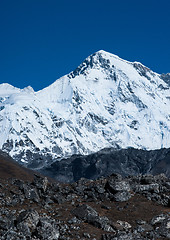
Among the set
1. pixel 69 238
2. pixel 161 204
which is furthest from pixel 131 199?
pixel 69 238

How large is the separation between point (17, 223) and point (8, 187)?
11.5 meters

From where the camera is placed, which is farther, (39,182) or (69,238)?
(39,182)

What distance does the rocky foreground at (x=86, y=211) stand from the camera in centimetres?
2697

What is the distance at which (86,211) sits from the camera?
30.8 metres

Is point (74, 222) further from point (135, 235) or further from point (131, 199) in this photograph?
point (131, 199)

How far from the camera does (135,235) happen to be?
27.5 meters

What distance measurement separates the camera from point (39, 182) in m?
39.3

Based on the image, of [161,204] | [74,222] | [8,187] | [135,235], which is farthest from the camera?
[8,187]

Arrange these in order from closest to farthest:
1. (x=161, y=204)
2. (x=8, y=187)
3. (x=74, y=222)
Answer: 1. (x=74, y=222)
2. (x=161, y=204)
3. (x=8, y=187)

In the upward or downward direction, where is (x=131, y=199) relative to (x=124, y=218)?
upward

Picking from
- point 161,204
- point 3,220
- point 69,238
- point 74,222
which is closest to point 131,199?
point 161,204

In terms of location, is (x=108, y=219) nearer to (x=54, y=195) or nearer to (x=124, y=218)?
(x=124, y=218)

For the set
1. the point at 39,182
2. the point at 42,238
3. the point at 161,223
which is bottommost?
the point at 42,238

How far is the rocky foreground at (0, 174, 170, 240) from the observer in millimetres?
26969
